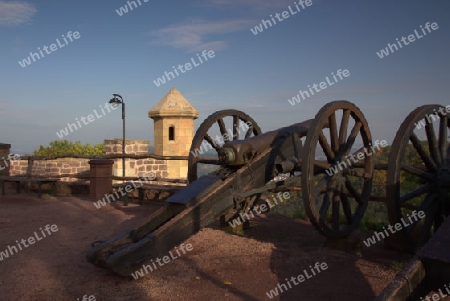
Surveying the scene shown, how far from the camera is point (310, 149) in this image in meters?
3.90

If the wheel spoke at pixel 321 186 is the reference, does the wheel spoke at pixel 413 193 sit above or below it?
below

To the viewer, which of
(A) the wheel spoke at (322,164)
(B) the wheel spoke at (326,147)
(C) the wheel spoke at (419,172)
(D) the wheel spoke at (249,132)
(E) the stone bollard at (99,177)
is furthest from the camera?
(E) the stone bollard at (99,177)

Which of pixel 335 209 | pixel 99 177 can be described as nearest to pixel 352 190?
pixel 335 209

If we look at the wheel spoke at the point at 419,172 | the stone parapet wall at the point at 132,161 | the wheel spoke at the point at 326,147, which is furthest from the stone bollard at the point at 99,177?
the wheel spoke at the point at 419,172

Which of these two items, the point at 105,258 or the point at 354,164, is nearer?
the point at 105,258

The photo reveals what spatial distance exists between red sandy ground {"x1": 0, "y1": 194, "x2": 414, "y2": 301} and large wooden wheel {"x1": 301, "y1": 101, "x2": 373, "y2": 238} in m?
0.43

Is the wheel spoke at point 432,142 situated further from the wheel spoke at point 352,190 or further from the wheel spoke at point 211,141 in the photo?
the wheel spoke at point 211,141

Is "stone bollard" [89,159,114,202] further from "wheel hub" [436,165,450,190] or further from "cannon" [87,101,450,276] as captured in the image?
"wheel hub" [436,165,450,190]

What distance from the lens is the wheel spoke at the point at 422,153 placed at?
13.2ft

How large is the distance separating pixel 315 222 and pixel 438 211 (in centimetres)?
138

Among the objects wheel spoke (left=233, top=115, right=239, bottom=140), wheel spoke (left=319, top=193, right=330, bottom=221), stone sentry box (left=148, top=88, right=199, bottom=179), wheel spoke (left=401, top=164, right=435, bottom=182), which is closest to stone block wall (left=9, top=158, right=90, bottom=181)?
stone sentry box (left=148, top=88, right=199, bottom=179)

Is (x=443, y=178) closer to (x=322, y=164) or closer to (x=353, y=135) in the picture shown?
(x=353, y=135)

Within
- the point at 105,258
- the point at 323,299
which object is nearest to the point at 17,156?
the point at 105,258

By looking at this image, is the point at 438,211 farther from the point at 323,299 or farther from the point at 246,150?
the point at 246,150
